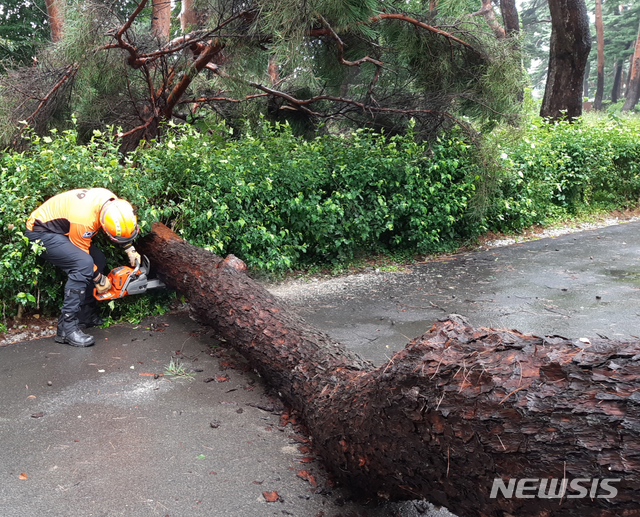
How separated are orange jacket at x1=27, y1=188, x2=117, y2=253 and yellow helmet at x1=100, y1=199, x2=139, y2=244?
9 centimetres

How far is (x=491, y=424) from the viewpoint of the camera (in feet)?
5.93

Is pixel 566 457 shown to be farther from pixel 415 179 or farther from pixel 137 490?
pixel 415 179

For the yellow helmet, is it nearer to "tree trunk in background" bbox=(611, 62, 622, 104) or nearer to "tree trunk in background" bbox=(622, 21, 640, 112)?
"tree trunk in background" bbox=(622, 21, 640, 112)

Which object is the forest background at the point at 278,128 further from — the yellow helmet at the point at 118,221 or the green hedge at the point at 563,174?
the yellow helmet at the point at 118,221

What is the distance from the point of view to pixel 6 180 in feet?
15.5

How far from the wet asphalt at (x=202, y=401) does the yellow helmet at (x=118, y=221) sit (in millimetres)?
970

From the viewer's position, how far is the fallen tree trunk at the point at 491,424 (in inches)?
61.3

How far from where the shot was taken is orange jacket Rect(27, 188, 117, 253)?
4.41 meters

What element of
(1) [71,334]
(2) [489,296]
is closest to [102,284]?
(1) [71,334]

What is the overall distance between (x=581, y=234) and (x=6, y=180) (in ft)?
29.3

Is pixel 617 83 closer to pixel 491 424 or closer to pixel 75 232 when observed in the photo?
pixel 75 232

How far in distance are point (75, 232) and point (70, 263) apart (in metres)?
0.28

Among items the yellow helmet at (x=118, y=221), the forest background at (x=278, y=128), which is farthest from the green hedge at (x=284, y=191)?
the yellow helmet at (x=118, y=221)

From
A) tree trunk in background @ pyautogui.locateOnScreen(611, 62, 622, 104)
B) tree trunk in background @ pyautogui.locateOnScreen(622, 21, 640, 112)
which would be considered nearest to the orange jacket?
tree trunk in background @ pyautogui.locateOnScreen(622, 21, 640, 112)
